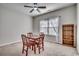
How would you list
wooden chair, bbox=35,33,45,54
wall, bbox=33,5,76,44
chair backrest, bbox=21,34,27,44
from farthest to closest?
1. wooden chair, bbox=35,33,45,54
2. chair backrest, bbox=21,34,27,44
3. wall, bbox=33,5,76,44

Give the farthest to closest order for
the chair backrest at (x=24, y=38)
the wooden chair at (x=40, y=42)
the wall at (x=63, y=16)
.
Result: the wooden chair at (x=40, y=42)
the chair backrest at (x=24, y=38)
the wall at (x=63, y=16)

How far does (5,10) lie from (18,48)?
1.72 meters

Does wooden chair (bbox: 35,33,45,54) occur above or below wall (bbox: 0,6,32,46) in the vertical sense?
below

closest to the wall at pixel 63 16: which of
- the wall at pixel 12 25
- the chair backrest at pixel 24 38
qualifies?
the wall at pixel 12 25

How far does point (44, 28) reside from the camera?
3850 mm

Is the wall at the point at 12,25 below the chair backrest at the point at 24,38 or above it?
above

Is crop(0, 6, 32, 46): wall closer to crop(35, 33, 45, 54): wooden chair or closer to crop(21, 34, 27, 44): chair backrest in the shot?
crop(21, 34, 27, 44): chair backrest

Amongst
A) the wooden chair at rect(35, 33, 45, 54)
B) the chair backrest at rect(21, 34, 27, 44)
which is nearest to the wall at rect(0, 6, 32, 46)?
the chair backrest at rect(21, 34, 27, 44)

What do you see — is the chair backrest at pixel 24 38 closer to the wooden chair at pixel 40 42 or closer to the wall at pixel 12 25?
the wall at pixel 12 25

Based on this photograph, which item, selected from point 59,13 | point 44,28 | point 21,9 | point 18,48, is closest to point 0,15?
point 21,9

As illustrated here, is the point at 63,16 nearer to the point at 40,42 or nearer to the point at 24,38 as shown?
the point at 40,42

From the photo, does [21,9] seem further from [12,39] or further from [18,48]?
[18,48]

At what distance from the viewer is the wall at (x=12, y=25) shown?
12.1 feet

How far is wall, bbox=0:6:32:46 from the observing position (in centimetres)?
368
